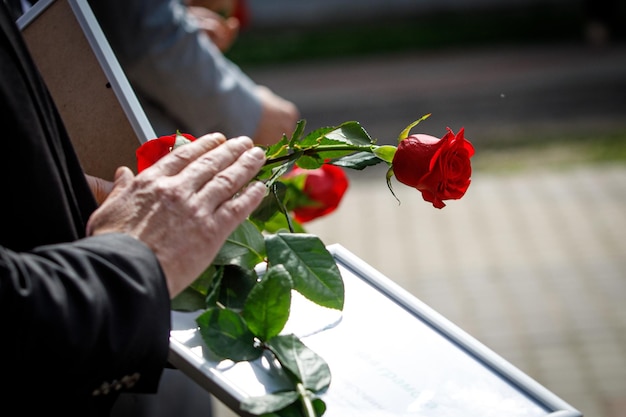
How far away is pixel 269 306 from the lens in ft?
3.78

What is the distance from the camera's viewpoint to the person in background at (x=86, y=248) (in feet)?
3.18

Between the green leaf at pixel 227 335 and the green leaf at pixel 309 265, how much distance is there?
3.8 inches

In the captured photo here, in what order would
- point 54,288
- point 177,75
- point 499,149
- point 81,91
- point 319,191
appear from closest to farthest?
point 54,288 < point 81,91 < point 319,191 < point 177,75 < point 499,149

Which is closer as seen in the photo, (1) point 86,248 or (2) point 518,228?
(1) point 86,248

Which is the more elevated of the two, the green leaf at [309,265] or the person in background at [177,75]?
the person in background at [177,75]

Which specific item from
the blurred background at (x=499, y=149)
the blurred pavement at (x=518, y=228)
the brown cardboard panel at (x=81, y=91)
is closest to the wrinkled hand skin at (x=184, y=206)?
the brown cardboard panel at (x=81, y=91)

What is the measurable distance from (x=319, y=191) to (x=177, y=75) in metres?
1.22

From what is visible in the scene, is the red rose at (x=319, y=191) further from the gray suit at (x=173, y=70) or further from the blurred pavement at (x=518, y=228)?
the gray suit at (x=173, y=70)

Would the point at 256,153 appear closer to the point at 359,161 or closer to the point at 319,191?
the point at 359,161

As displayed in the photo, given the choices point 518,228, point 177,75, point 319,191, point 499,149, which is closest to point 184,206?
point 319,191

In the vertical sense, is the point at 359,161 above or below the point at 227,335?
above

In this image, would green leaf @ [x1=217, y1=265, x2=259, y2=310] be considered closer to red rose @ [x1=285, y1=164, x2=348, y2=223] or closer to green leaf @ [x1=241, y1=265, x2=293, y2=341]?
green leaf @ [x1=241, y1=265, x2=293, y2=341]

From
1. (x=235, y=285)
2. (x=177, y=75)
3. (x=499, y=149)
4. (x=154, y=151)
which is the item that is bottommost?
(x=499, y=149)

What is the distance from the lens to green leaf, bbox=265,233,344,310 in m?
1.20
